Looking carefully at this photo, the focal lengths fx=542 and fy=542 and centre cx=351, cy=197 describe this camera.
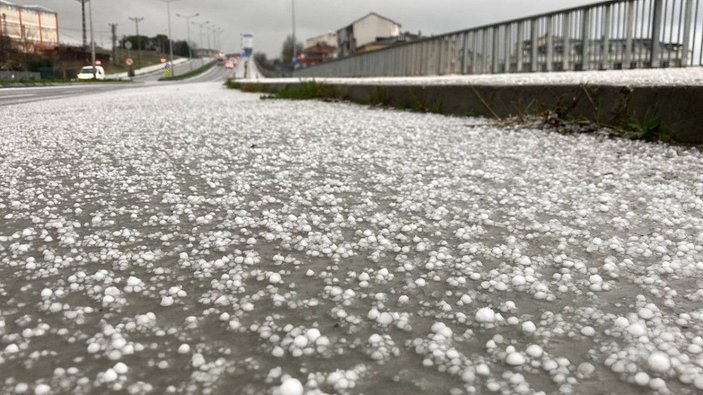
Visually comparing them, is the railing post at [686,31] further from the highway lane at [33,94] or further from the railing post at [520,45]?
the highway lane at [33,94]

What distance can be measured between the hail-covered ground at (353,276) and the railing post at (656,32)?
18.3 feet

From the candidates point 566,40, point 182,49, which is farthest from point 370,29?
point 566,40

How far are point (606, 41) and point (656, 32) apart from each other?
0.97 metres

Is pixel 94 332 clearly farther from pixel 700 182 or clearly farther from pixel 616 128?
pixel 616 128

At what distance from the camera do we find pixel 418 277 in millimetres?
1575

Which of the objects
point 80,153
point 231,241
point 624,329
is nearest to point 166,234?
point 231,241

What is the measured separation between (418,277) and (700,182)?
6.18 feet

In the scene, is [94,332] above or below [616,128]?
below

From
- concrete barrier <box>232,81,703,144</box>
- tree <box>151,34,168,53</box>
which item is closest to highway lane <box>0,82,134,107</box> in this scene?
concrete barrier <box>232,81,703,144</box>

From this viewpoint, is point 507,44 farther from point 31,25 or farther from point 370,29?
point 370,29

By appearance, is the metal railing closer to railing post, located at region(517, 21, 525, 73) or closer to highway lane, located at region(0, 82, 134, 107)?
railing post, located at region(517, 21, 525, 73)

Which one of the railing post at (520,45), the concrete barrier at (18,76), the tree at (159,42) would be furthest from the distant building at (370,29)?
the railing post at (520,45)

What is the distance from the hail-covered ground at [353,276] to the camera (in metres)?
1.08

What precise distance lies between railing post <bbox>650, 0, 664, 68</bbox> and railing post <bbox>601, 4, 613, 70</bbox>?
75cm
